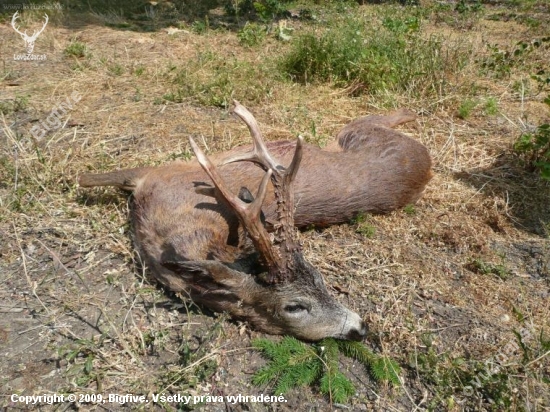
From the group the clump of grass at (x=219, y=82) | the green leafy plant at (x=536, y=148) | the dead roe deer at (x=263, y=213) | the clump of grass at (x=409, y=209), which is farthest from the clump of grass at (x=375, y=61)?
the clump of grass at (x=409, y=209)

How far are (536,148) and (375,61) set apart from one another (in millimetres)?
2421

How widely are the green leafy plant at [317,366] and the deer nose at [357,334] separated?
38 mm

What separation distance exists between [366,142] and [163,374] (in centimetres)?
316

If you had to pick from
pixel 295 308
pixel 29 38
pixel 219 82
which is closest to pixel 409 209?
pixel 295 308

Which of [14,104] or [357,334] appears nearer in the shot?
[357,334]

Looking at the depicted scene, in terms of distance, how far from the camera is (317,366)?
3.50 meters

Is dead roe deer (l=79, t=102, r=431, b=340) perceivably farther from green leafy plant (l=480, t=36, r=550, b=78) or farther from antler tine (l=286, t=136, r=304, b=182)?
green leafy plant (l=480, t=36, r=550, b=78)

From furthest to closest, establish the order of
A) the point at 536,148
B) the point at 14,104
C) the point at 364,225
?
the point at 14,104
the point at 536,148
the point at 364,225

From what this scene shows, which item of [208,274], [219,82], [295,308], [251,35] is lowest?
[295,308]

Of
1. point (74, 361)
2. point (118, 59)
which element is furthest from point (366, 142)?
point (118, 59)

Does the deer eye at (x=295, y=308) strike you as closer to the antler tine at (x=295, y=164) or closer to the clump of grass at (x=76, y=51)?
the antler tine at (x=295, y=164)

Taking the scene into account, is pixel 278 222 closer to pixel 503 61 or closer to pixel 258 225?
pixel 258 225

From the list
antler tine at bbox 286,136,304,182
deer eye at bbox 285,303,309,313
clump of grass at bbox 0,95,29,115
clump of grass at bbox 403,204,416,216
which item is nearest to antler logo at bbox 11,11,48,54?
clump of grass at bbox 0,95,29,115

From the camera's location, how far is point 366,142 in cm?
542
